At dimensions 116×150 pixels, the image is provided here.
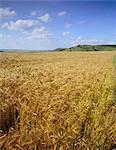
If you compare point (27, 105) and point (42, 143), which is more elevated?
point (27, 105)

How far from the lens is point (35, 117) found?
396cm

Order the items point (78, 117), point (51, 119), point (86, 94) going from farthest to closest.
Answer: point (86, 94) < point (78, 117) < point (51, 119)

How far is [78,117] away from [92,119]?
0.88 ft

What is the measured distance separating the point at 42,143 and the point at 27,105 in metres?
0.89

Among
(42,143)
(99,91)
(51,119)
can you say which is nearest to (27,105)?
(51,119)

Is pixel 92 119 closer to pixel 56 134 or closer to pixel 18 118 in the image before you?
pixel 56 134

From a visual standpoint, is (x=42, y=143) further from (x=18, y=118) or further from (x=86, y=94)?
(x=86, y=94)

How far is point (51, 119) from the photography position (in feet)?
12.8

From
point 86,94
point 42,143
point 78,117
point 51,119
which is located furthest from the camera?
point 86,94

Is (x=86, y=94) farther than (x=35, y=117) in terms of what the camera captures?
Yes

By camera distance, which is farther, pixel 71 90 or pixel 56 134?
pixel 71 90

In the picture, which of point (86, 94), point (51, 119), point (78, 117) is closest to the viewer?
point (51, 119)

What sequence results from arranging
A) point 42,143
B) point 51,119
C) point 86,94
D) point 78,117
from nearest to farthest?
point 42,143 → point 51,119 → point 78,117 → point 86,94

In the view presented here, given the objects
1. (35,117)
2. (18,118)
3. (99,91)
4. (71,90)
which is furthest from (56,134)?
(99,91)
